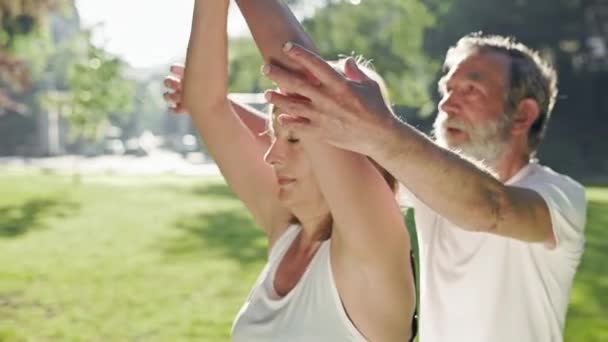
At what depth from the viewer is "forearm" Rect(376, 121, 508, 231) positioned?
4.91 feet

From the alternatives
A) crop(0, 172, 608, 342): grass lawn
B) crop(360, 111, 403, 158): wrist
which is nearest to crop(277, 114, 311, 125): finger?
crop(360, 111, 403, 158): wrist

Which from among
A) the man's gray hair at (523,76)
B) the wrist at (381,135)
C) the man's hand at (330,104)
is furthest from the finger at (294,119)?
the man's gray hair at (523,76)

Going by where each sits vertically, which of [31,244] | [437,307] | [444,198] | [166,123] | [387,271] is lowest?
[166,123]

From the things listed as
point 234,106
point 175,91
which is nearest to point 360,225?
point 175,91

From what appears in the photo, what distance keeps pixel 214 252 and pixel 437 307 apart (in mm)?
9587

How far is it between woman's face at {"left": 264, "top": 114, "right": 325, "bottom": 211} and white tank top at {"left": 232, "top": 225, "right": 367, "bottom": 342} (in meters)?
0.11

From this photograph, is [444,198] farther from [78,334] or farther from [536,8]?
[536,8]

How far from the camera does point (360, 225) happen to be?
1.65 metres

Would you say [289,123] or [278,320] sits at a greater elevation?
[289,123]

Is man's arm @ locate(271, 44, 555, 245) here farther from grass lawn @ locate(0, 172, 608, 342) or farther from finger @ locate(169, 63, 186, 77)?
grass lawn @ locate(0, 172, 608, 342)

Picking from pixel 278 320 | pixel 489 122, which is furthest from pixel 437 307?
pixel 278 320

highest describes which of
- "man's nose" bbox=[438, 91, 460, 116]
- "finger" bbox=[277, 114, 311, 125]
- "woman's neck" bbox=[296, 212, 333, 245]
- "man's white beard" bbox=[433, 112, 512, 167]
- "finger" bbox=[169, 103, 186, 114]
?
"finger" bbox=[277, 114, 311, 125]

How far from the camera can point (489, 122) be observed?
255cm

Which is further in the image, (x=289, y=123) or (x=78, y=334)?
(x=78, y=334)
